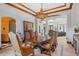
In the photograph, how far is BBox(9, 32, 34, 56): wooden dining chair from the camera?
304 centimetres

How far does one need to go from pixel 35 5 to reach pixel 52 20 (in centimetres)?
49

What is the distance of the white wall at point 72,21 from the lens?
304 cm

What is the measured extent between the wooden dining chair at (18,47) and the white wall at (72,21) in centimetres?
89

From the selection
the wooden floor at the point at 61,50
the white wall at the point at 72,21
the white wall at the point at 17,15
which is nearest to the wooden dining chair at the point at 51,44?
the wooden floor at the point at 61,50

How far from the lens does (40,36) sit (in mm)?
3170

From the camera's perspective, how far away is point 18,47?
10.0 feet

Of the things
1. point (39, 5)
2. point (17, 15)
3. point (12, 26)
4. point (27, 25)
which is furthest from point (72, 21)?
point (12, 26)

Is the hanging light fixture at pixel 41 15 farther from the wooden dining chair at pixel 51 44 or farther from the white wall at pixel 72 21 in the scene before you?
Result: the white wall at pixel 72 21

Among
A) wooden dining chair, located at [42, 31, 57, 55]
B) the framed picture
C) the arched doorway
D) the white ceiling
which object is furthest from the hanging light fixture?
the arched doorway

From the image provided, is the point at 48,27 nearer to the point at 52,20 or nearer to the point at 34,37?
the point at 52,20

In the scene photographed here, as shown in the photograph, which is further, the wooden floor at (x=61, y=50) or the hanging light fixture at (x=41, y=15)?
the hanging light fixture at (x=41, y=15)

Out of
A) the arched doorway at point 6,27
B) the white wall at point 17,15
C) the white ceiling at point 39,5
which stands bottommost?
the arched doorway at point 6,27

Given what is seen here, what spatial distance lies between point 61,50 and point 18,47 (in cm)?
92

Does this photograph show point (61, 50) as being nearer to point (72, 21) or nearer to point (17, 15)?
point (72, 21)
